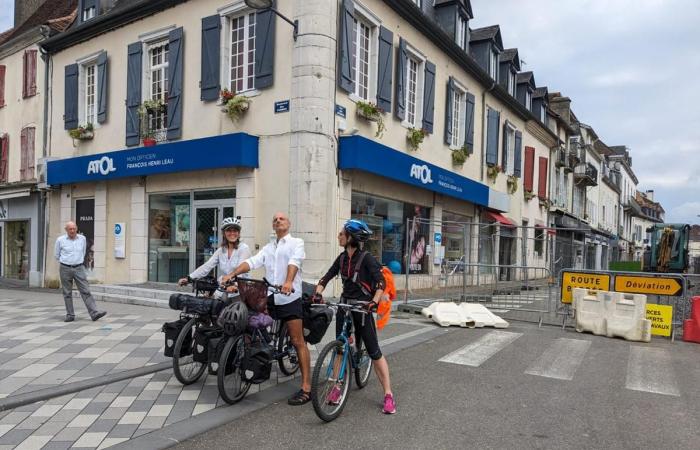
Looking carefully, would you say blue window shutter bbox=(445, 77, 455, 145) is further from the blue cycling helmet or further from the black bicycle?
the black bicycle

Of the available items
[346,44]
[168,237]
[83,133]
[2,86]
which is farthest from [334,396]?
[2,86]

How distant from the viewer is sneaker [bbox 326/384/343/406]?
424 centimetres

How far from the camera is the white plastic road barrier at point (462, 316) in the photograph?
9.19 meters

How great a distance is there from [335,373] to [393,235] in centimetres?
927

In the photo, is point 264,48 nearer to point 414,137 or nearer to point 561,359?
point 414,137

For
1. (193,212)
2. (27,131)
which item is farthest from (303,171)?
(27,131)

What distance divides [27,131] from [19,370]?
46.8 ft

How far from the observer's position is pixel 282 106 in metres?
10.6

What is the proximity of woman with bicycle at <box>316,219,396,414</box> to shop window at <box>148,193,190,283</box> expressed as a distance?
8.79 m

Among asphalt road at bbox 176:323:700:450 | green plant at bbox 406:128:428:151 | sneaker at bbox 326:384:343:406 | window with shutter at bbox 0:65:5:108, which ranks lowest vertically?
asphalt road at bbox 176:323:700:450

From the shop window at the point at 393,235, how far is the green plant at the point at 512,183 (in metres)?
8.47

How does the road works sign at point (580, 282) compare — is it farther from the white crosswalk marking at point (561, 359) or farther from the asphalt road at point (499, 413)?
the asphalt road at point (499, 413)

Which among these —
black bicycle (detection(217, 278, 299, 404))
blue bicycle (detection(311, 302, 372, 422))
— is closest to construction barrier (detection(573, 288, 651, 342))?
blue bicycle (detection(311, 302, 372, 422))

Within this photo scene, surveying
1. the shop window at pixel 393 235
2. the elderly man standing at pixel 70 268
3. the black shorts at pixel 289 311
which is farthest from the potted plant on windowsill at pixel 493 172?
the black shorts at pixel 289 311
